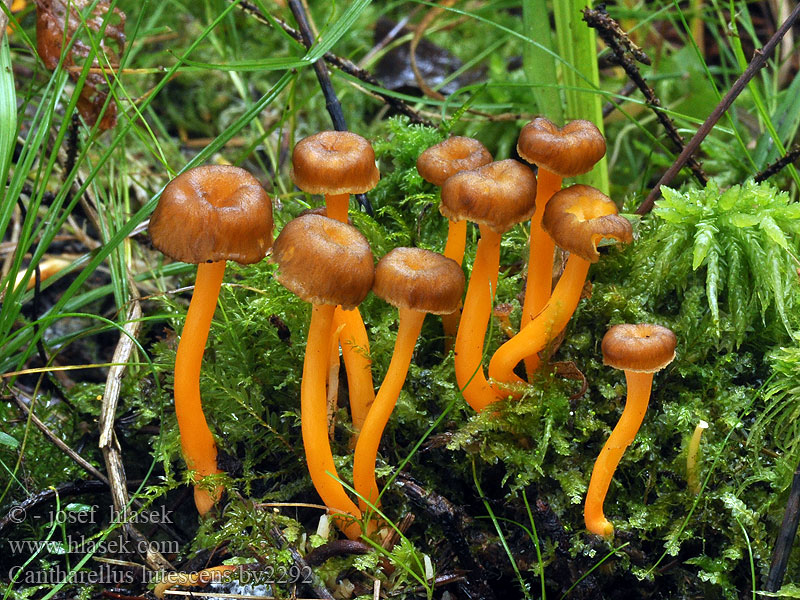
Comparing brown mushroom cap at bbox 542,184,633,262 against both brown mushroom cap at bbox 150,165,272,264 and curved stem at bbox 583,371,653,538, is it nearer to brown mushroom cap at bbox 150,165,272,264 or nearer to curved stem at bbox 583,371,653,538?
curved stem at bbox 583,371,653,538

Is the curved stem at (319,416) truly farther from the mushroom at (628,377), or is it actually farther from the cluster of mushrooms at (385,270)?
the mushroom at (628,377)

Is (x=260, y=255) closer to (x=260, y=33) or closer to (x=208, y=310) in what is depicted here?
(x=208, y=310)

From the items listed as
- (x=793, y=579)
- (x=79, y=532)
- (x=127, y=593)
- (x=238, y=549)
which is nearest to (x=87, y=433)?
(x=79, y=532)

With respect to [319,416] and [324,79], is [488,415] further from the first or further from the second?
[324,79]

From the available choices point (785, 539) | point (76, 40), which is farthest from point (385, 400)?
point (76, 40)

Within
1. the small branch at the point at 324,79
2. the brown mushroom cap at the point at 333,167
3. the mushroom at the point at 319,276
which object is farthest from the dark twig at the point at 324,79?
the mushroom at the point at 319,276

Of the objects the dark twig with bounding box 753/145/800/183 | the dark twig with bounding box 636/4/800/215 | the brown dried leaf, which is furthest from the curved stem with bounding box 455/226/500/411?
the brown dried leaf
